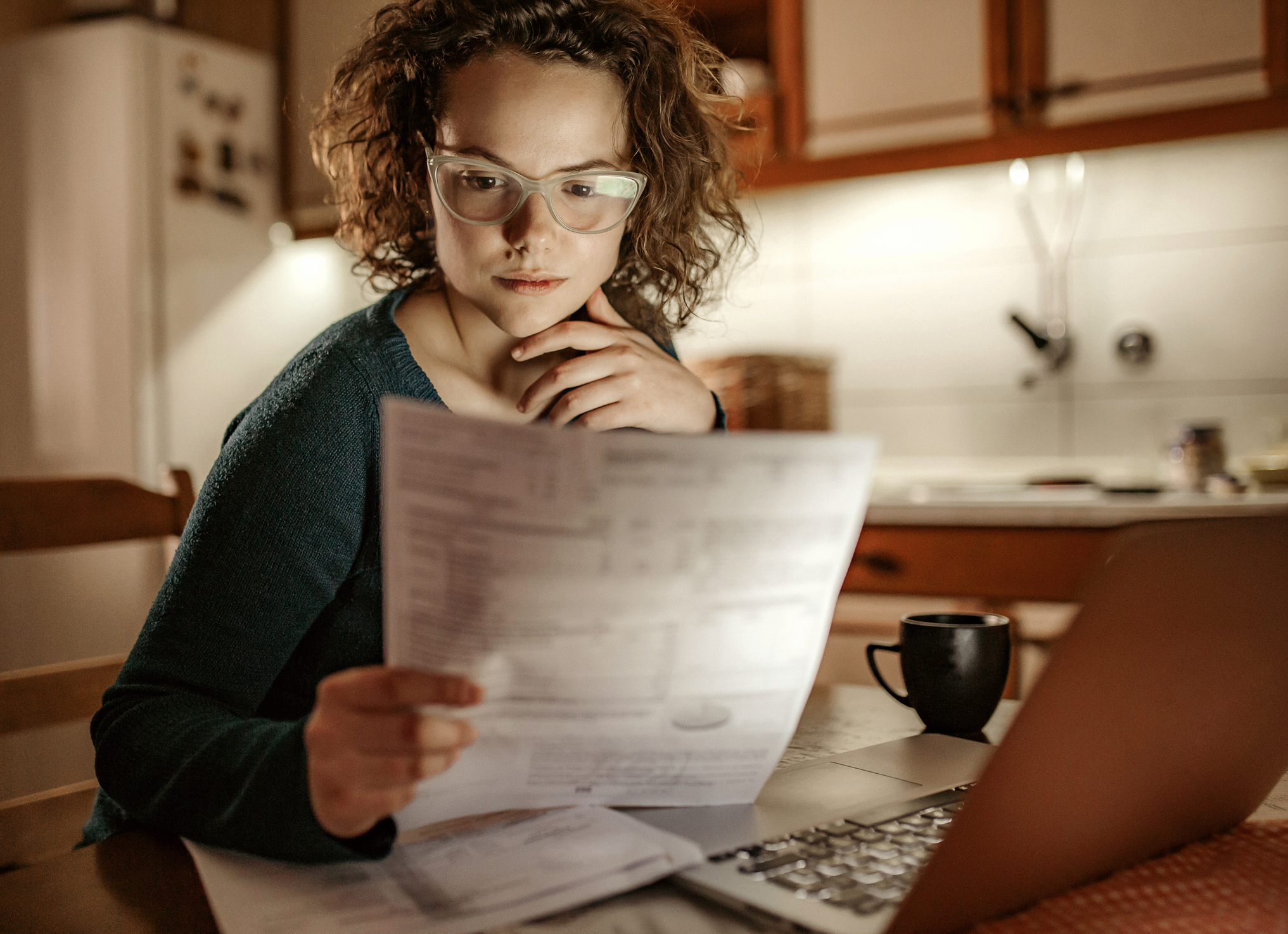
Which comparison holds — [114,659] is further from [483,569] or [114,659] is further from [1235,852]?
[1235,852]

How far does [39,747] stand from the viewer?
2.19 m

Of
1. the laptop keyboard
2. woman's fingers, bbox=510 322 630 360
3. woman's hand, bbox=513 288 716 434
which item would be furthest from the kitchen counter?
the laptop keyboard

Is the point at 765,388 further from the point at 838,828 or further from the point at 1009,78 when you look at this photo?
the point at 838,828

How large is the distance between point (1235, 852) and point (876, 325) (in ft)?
6.50

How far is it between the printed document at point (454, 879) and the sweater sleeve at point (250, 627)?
1 cm

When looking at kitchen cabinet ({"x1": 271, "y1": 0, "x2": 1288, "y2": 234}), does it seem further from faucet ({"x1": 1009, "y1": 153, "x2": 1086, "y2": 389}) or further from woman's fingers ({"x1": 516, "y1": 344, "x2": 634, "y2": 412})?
woman's fingers ({"x1": 516, "y1": 344, "x2": 634, "y2": 412})

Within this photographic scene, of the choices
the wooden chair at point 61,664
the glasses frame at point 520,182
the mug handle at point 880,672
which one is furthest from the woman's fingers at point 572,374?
the wooden chair at point 61,664

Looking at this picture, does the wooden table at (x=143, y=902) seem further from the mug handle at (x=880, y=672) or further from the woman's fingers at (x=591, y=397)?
the woman's fingers at (x=591, y=397)

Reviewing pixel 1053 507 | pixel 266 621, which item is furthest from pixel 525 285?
pixel 1053 507

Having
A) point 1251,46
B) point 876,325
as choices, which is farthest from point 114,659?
point 1251,46

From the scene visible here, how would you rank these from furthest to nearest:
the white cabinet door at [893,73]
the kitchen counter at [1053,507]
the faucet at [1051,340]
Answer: the faucet at [1051,340], the white cabinet door at [893,73], the kitchen counter at [1053,507]

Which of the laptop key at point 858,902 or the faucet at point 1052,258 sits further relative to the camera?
the faucet at point 1052,258

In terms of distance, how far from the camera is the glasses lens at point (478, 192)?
2.51 feet

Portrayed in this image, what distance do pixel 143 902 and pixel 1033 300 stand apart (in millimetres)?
2142
